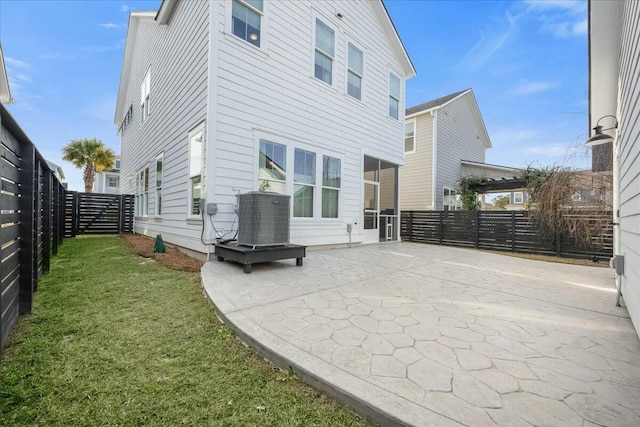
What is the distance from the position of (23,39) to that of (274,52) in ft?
56.7

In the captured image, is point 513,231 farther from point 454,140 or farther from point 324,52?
point 324,52

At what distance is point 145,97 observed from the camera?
395 inches

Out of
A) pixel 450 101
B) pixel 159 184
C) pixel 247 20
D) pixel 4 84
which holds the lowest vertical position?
pixel 159 184

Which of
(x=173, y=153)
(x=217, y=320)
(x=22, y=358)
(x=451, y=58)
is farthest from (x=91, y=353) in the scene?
(x=451, y=58)

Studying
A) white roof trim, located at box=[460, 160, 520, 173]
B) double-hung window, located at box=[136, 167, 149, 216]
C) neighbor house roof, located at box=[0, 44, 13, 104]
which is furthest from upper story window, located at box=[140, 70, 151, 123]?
white roof trim, located at box=[460, 160, 520, 173]

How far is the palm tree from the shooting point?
19.4 meters

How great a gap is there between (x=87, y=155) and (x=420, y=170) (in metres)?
22.8

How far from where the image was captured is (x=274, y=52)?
19.7ft

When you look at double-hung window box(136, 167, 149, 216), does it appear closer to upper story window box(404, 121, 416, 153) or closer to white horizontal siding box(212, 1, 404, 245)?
white horizontal siding box(212, 1, 404, 245)

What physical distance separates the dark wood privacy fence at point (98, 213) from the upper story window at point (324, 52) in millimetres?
10009

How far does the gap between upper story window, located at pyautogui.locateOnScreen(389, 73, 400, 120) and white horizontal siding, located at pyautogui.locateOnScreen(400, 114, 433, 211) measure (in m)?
3.98

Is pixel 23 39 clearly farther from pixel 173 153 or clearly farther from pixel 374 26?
pixel 374 26

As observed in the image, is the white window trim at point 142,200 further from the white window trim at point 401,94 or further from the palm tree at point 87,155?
the palm tree at point 87,155

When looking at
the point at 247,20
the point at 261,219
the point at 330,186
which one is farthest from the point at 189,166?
the point at 330,186
